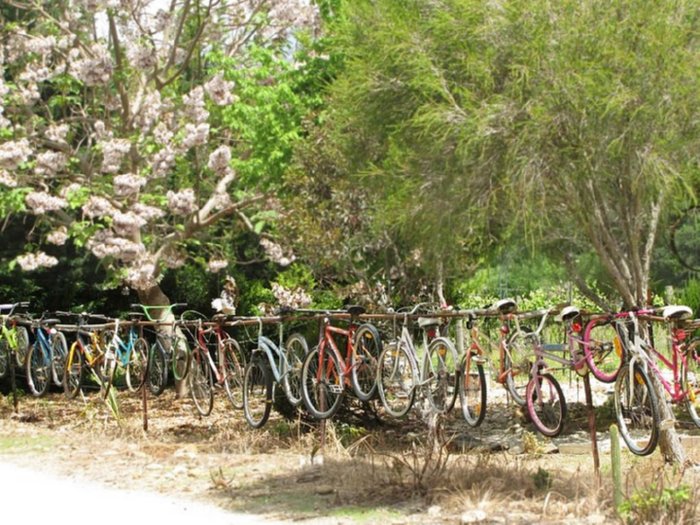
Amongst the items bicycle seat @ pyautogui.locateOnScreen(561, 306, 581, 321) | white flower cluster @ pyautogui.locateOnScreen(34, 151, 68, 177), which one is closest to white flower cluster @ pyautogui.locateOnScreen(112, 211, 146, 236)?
white flower cluster @ pyautogui.locateOnScreen(34, 151, 68, 177)

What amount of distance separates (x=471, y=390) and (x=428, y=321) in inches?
33.6

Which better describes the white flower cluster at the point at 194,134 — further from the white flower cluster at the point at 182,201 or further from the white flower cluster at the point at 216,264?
the white flower cluster at the point at 216,264

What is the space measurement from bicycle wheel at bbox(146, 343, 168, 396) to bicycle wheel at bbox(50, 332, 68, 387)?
3.86 ft

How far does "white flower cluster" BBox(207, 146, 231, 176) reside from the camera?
1414cm

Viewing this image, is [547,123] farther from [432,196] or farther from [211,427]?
[211,427]

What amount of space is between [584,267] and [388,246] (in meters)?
2.79

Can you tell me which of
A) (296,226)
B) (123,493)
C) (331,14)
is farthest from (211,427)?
(331,14)

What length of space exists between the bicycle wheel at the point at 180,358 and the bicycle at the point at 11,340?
247 centimetres

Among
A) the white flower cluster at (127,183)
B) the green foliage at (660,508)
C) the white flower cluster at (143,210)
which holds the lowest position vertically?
the green foliage at (660,508)

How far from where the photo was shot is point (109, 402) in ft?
37.7

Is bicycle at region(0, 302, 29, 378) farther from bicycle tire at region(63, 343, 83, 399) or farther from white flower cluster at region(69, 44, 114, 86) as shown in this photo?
white flower cluster at region(69, 44, 114, 86)

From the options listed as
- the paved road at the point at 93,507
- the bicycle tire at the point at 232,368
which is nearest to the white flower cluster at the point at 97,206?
the bicycle tire at the point at 232,368

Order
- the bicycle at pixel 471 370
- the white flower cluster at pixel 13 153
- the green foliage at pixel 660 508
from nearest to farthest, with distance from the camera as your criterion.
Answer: the green foliage at pixel 660 508
the bicycle at pixel 471 370
the white flower cluster at pixel 13 153

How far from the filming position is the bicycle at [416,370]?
798 cm
